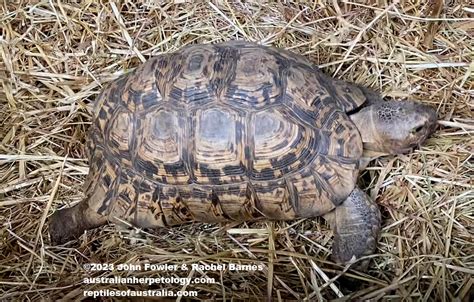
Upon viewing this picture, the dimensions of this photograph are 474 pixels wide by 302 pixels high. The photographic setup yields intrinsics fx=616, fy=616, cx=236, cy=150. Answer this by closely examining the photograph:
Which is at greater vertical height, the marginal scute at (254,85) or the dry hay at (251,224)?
the marginal scute at (254,85)

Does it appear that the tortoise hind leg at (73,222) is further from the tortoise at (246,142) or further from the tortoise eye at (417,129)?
the tortoise eye at (417,129)

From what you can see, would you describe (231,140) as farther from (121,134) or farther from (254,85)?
(121,134)

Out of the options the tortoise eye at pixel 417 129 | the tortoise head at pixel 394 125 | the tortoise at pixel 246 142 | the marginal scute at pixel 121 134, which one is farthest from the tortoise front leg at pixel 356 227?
the marginal scute at pixel 121 134

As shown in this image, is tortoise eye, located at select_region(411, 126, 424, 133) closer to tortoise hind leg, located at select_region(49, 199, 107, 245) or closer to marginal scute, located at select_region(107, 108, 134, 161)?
marginal scute, located at select_region(107, 108, 134, 161)

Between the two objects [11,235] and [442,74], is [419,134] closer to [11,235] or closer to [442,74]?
[442,74]

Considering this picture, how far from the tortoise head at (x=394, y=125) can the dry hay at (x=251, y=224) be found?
0.15 meters

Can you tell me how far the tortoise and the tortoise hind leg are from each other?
68 millimetres

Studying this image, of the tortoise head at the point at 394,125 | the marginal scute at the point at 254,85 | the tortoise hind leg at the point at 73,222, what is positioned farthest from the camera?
the tortoise hind leg at the point at 73,222

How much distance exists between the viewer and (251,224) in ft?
9.10

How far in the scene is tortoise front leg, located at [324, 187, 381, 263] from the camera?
252cm

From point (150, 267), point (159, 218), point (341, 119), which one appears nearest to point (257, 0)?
point (341, 119)

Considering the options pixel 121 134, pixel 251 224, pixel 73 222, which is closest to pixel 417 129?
pixel 251 224

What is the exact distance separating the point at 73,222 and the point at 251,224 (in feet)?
2.60

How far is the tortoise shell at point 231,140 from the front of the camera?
2494 millimetres
